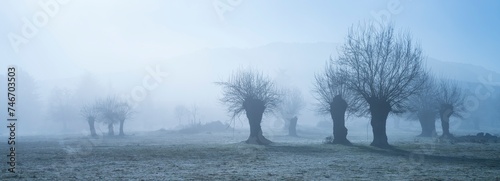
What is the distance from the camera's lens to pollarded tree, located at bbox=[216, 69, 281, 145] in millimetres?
41625

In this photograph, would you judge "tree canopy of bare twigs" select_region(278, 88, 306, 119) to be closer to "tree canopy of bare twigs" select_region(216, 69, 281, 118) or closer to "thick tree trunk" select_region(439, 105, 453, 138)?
"thick tree trunk" select_region(439, 105, 453, 138)

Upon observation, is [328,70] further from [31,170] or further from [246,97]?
[31,170]

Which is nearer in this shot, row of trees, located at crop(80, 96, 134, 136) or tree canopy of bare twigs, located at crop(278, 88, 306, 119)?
row of trees, located at crop(80, 96, 134, 136)

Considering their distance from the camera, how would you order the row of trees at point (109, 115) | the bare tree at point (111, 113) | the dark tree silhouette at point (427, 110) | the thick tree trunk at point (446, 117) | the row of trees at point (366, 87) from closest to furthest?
the row of trees at point (366, 87) → the thick tree trunk at point (446, 117) → the dark tree silhouette at point (427, 110) → the row of trees at point (109, 115) → the bare tree at point (111, 113)

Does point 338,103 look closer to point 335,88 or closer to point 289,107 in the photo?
point 335,88

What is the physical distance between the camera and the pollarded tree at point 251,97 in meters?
41.6

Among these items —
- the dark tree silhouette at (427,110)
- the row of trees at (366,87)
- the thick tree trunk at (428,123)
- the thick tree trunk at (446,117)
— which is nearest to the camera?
the row of trees at (366,87)

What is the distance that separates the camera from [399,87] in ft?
111

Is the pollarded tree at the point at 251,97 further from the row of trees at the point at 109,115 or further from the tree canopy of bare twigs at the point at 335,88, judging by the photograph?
the row of trees at the point at 109,115

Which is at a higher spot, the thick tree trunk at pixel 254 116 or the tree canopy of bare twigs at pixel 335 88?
the tree canopy of bare twigs at pixel 335 88

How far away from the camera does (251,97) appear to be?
42250 mm

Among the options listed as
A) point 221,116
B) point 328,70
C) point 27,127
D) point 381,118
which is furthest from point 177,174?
point 221,116

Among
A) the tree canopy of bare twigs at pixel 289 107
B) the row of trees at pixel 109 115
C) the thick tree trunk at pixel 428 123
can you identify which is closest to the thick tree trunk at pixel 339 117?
the thick tree trunk at pixel 428 123

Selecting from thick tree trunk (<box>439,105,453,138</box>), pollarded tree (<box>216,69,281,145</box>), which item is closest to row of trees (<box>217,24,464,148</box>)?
pollarded tree (<box>216,69,281,145</box>)
